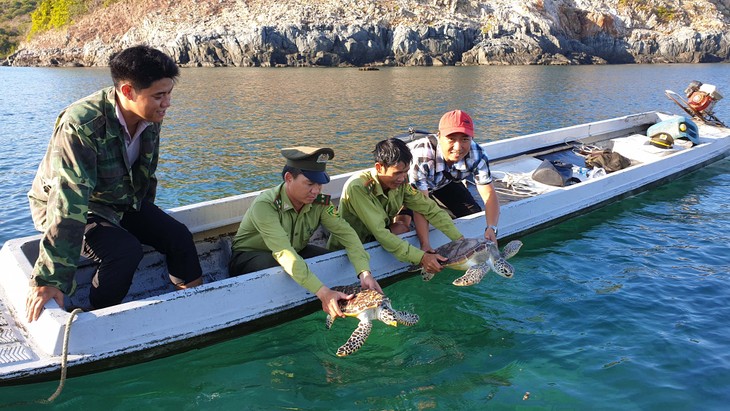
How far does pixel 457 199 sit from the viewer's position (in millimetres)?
7883

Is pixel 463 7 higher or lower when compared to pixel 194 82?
higher

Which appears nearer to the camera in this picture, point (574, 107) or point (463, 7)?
point (574, 107)

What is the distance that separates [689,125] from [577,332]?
8.71 meters

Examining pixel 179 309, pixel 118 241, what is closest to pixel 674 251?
pixel 179 309

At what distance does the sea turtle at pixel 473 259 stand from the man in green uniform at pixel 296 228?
105 centimetres

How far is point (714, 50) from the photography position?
237 ft

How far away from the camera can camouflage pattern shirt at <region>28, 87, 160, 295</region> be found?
4.23 metres

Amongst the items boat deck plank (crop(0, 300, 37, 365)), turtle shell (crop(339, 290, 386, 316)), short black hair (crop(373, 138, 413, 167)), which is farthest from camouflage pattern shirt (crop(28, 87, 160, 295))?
short black hair (crop(373, 138, 413, 167))

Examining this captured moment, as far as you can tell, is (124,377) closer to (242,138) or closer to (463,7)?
(242,138)

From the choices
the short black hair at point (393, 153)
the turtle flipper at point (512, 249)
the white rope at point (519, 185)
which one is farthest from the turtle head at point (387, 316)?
the white rope at point (519, 185)

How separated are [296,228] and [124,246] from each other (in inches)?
63.6

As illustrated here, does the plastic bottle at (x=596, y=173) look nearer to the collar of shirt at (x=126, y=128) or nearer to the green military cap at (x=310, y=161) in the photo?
the green military cap at (x=310, y=161)

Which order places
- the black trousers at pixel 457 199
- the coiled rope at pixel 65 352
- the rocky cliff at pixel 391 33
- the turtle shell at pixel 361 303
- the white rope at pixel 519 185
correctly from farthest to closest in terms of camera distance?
the rocky cliff at pixel 391 33
the white rope at pixel 519 185
the black trousers at pixel 457 199
the turtle shell at pixel 361 303
the coiled rope at pixel 65 352

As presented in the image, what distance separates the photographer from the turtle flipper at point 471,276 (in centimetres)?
591
